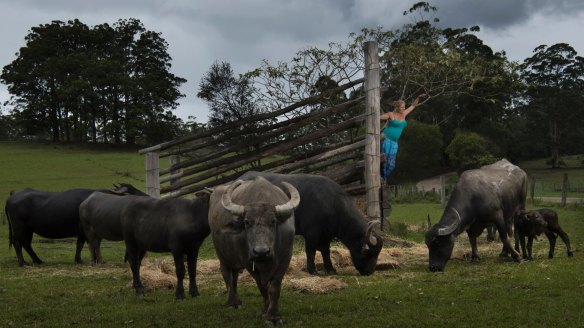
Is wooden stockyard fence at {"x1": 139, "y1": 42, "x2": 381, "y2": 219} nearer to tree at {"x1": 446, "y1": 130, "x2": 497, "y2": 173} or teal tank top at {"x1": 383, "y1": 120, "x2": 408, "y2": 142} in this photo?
teal tank top at {"x1": 383, "y1": 120, "x2": 408, "y2": 142}

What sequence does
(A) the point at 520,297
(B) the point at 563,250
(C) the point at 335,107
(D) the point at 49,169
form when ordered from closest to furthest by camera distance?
(A) the point at 520,297
(B) the point at 563,250
(C) the point at 335,107
(D) the point at 49,169

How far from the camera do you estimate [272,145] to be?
52.4 ft

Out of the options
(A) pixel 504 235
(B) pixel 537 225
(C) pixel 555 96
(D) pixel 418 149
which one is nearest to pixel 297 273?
(A) pixel 504 235

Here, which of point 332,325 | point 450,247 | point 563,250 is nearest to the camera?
point 332,325

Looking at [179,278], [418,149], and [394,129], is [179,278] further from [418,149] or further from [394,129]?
[418,149]

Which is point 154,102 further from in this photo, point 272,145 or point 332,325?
point 332,325

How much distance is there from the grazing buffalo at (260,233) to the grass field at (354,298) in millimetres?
559

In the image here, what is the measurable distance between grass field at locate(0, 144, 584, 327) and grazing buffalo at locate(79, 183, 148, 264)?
26.4 inches

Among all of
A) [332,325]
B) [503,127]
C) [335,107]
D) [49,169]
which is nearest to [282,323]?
[332,325]

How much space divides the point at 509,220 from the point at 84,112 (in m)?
47.3

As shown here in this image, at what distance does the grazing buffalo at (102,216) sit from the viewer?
11.0 metres

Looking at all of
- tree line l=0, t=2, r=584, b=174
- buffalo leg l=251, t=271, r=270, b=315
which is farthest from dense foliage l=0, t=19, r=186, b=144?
buffalo leg l=251, t=271, r=270, b=315

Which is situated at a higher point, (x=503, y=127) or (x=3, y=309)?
(x=503, y=127)

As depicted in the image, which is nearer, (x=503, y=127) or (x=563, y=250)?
(x=563, y=250)
